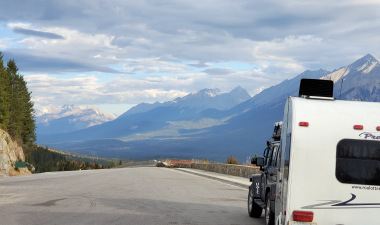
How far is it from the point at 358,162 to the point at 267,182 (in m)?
3.52

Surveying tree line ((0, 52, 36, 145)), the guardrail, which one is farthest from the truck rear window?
tree line ((0, 52, 36, 145))

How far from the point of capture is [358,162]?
27.3ft

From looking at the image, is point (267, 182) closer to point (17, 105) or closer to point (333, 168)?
point (333, 168)

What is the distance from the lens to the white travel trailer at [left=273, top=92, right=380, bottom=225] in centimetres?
820

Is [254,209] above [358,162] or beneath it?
beneath

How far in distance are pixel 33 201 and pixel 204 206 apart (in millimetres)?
5144

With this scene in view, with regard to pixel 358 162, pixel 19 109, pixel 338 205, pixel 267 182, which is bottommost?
pixel 338 205

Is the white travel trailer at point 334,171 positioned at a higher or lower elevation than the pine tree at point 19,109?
lower

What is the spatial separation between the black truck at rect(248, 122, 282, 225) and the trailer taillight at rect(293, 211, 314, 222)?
184 centimetres

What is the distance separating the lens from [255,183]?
1297 cm

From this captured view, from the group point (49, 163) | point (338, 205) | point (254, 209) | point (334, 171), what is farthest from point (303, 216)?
point (49, 163)

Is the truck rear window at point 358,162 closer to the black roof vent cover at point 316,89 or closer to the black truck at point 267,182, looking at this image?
the black roof vent cover at point 316,89

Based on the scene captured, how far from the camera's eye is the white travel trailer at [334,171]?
26.9ft

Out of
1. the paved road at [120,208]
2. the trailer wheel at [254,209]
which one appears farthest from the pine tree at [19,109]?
the trailer wheel at [254,209]
